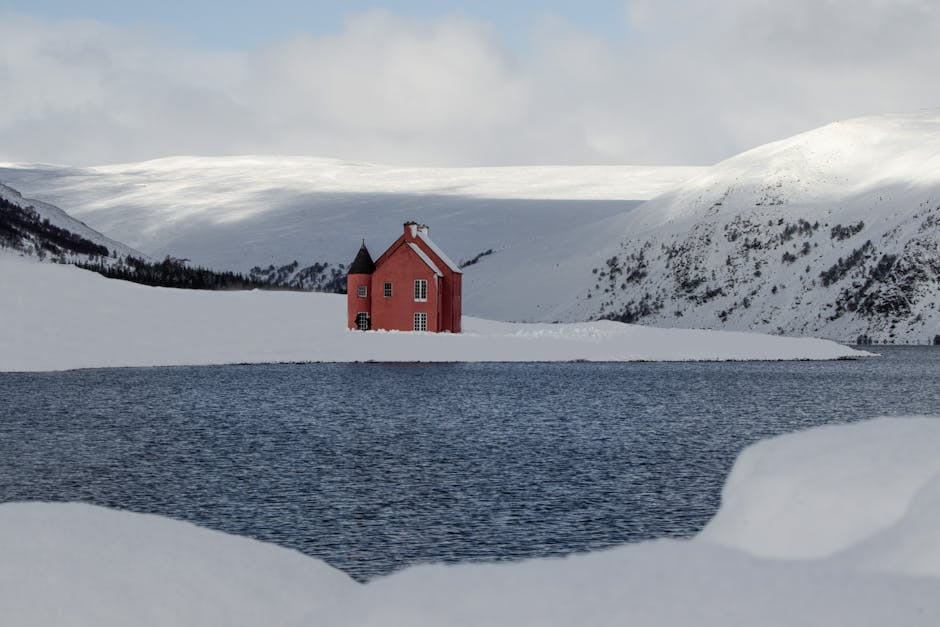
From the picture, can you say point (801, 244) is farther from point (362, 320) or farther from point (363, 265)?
point (362, 320)

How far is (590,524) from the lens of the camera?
782 inches

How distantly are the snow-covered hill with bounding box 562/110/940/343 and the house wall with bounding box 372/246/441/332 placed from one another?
146ft

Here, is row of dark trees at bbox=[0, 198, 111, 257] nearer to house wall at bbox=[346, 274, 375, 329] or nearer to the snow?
house wall at bbox=[346, 274, 375, 329]

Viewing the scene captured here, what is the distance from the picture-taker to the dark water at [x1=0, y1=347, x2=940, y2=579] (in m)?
19.9

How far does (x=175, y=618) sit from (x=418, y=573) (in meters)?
3.27

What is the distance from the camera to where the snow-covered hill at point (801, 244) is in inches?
4109

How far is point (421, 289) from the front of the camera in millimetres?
77000

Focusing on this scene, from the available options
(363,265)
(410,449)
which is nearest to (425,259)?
(363,265)

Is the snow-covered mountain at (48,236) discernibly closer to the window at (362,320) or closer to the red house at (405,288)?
the window at (362,320)

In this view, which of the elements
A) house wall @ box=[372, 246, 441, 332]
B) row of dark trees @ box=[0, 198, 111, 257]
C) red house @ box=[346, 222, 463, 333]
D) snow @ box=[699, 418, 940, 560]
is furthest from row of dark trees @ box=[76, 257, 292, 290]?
snow @ box=[699, 418, 940, 560]

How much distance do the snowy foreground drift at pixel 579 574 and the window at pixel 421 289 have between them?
198ft

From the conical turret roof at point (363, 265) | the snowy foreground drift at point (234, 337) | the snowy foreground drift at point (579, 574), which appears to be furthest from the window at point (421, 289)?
the snowy foreground drift at point (579, 574)

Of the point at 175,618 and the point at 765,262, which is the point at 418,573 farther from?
the point at 765,262

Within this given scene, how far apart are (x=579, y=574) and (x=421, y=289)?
63094 millimetres
